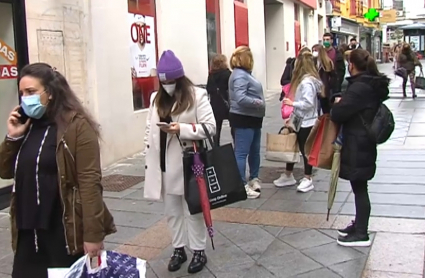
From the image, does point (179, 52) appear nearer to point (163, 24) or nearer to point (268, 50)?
point (163, 24)

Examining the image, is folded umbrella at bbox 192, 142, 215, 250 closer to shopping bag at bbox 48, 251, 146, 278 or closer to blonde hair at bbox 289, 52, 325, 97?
shopping bag at bbox 48, 251, 146, 278

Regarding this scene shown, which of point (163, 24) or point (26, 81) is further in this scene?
point (163, 24)

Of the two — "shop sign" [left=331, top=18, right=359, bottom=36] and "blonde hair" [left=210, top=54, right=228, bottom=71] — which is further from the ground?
"shop sign" [left=331, top=18, right=359, bottom=36]

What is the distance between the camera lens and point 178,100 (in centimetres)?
422

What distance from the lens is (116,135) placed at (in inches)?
362

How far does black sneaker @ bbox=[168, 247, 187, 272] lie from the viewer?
4441mm

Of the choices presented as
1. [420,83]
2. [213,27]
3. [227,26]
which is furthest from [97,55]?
[420,83]

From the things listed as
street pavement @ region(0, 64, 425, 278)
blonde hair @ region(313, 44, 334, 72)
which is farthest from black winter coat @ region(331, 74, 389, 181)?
blonde hair @ region(313, 44, 334, 72)

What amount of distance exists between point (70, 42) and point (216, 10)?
6.72 meters

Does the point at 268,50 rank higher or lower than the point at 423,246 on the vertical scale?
higher

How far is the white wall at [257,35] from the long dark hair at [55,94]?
14.3 meters

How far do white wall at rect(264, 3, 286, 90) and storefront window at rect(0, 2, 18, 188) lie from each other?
50.6 ft

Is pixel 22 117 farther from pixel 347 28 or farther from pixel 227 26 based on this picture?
pixel 347 28

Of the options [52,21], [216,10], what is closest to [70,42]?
[52,21]
